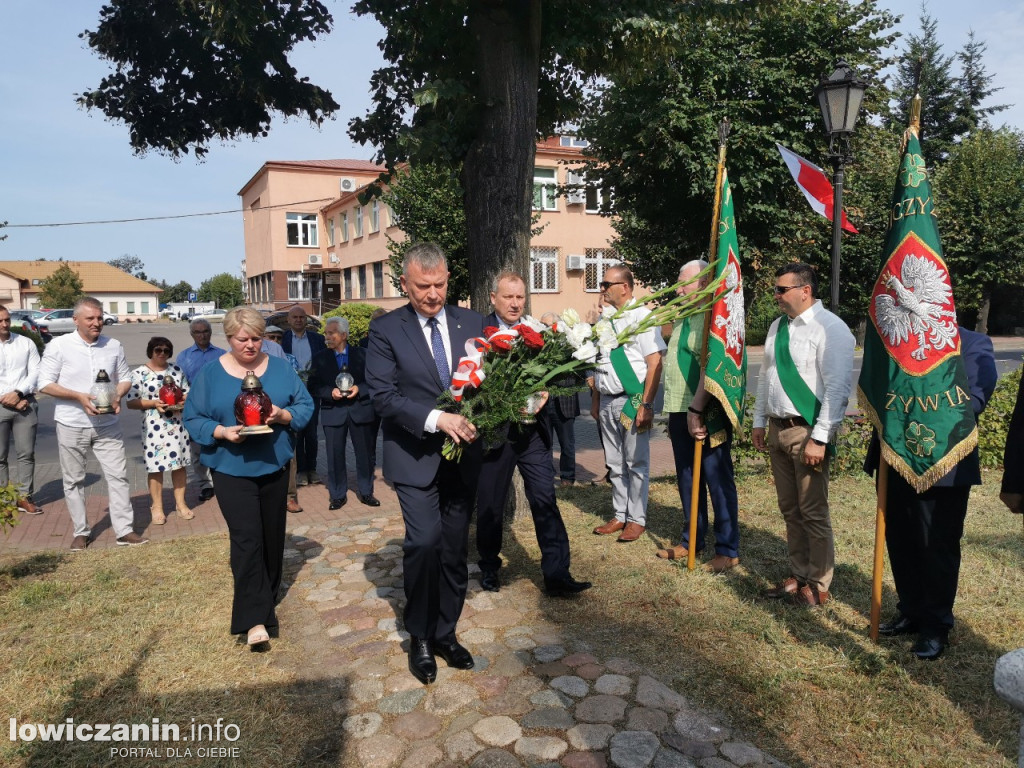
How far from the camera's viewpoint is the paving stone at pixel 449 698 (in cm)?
355

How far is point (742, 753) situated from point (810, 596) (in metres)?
1.81

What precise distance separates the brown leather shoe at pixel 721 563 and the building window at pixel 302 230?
47.3m

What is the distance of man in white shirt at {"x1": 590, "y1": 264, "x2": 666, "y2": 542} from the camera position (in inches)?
231

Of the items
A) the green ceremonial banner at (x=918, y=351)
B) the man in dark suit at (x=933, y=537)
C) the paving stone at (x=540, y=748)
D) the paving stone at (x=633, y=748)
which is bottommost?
the paving stone at (x=540, y=748)

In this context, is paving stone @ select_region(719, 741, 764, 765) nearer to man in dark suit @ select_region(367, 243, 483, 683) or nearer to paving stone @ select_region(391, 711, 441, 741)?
paving stone @ select_region(391, 711, 441, 741)

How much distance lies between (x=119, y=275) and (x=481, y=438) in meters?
102

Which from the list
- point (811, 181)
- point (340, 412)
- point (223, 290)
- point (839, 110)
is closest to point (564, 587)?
point (340, 412)

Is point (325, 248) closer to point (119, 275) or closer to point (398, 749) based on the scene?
point (398, 749)

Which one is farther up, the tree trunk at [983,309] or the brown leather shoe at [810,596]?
the tree trunk at [983,309]

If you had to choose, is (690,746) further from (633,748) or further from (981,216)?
(981,216)

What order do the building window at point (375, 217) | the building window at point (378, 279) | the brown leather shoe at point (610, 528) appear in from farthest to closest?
the building window at point (378, 279), the building window at point (375, 217), the brown leather shoe at point (610, 528)

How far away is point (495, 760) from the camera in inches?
123

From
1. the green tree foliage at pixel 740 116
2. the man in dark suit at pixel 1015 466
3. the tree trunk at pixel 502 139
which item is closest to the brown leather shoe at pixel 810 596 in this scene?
the man in dark suit at pixel 1015 466

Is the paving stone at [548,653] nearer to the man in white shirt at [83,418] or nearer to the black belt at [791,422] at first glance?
the black belt at [791,422]
